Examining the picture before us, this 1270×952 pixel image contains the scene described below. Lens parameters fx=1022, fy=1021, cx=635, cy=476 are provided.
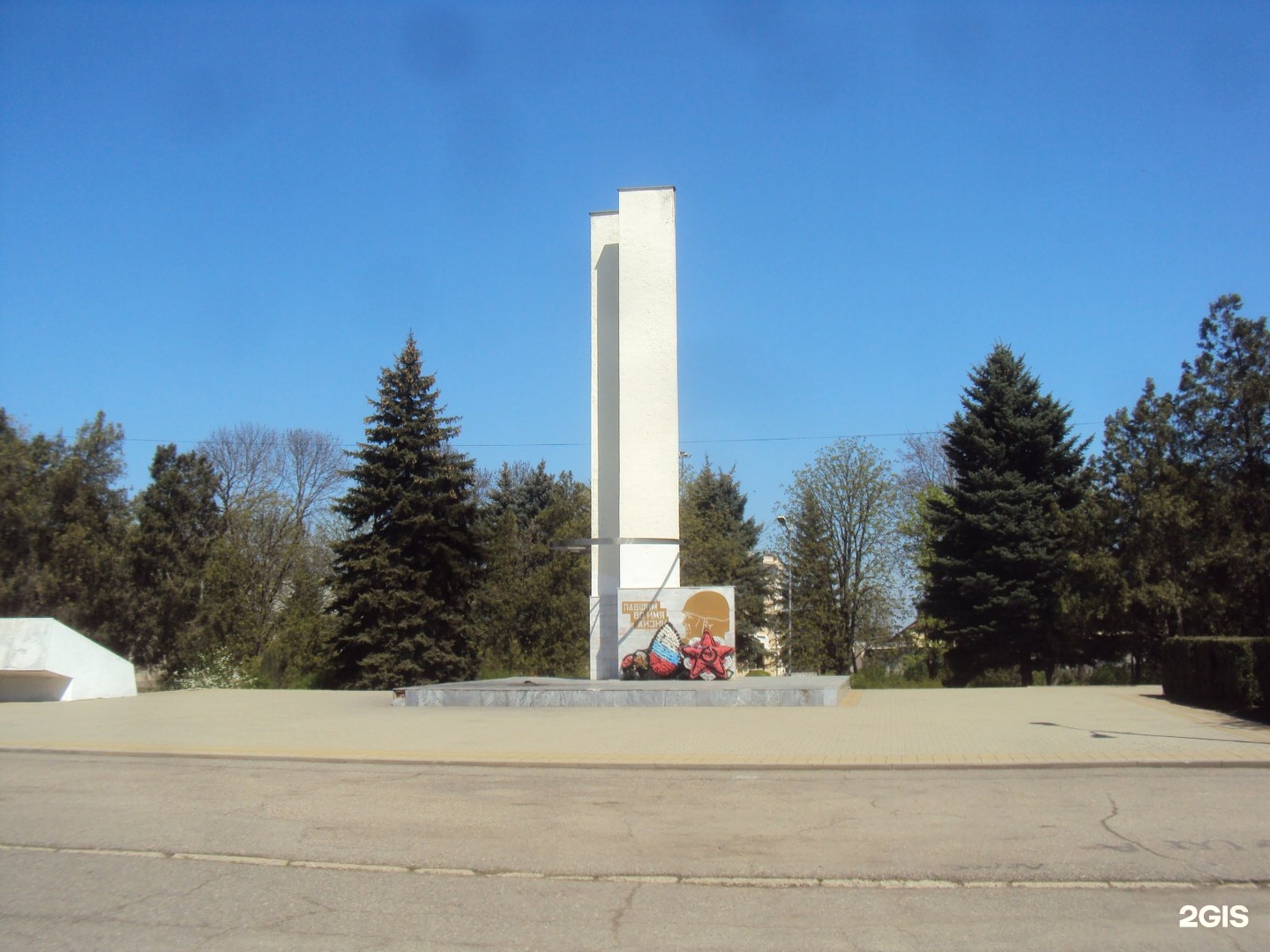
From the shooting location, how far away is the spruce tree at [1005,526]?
3444 centimetres

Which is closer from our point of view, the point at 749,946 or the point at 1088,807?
the point at 749,946

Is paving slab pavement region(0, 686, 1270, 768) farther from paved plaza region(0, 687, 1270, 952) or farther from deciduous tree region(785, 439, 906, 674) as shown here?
deciduous tree region(785, 439, 906, 674)

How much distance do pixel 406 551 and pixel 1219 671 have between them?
2341cm

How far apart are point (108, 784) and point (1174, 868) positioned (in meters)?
10.4

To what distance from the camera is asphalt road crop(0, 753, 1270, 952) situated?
18.3 feet

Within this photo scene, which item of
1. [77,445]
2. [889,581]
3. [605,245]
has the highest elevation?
[605,245]

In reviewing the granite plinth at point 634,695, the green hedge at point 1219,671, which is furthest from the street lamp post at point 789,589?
the green hedge at point 1219,671

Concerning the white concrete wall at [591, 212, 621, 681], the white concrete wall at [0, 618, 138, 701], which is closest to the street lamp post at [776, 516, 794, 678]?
the white concrete wall at [591, 212, 621, 681]

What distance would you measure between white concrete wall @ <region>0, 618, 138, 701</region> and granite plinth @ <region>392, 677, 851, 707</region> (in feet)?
24.5

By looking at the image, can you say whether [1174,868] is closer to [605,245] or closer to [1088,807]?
A: [1088,807]

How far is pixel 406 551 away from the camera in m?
32.9

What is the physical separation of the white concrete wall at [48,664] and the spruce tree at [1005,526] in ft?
85.7

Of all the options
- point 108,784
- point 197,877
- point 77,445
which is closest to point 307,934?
point 197,877

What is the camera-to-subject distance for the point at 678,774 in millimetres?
11219
